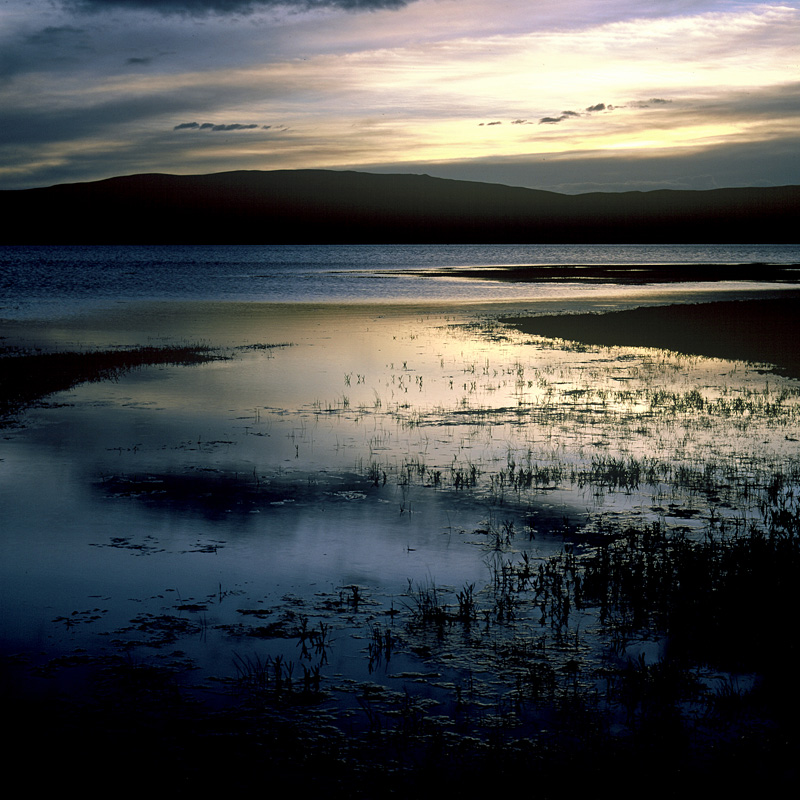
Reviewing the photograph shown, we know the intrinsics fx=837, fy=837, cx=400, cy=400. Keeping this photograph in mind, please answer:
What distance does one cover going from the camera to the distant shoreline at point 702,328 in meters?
29.2

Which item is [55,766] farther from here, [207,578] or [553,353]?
[553,353]

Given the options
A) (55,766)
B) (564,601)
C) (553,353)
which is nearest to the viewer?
(55,766)

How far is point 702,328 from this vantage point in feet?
119

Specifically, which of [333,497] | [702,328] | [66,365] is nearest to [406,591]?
[333,497]

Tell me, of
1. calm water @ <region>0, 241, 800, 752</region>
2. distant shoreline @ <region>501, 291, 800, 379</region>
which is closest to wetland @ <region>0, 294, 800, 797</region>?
calm water @ <region>0, 241, 800, 752</region>

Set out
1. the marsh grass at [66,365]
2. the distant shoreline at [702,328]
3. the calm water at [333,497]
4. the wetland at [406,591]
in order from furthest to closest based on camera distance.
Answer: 1. the distant shoreline at [702,328]
2. the marsh grass at [66,365]
3. the calm water at [333,497]
4. the wetland at [406,591]

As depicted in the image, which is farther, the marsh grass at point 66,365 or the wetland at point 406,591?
the marsh grass at point 66,365

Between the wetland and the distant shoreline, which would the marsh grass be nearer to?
the wetland

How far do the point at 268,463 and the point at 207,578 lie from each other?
16.4ft

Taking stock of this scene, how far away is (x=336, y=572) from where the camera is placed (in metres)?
9.66

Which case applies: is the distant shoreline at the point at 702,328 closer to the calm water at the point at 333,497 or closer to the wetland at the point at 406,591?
the calm water at the point at 333,497

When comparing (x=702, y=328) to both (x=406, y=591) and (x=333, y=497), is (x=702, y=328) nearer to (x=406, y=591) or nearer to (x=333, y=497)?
(x=333, y=497)

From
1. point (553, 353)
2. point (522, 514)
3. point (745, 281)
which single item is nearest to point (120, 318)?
point (553, 353)

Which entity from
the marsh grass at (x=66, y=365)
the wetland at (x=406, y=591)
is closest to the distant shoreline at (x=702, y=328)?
the wetland at (x=406, y=591)
